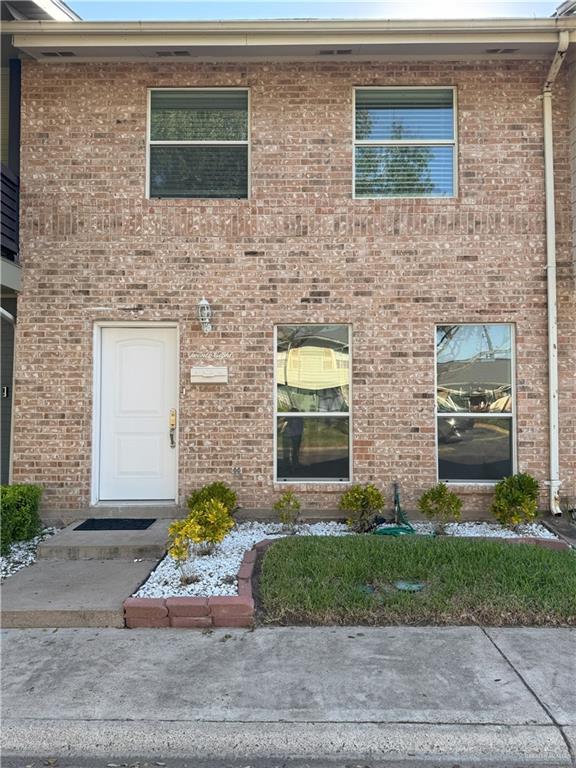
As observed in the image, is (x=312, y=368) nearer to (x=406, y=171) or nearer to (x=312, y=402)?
(x=312, y=402)

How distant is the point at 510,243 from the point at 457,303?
958 millimetres

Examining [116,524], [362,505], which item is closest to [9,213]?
[116,524]

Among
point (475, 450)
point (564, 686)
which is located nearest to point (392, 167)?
point (475, 450)

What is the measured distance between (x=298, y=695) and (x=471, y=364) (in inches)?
180

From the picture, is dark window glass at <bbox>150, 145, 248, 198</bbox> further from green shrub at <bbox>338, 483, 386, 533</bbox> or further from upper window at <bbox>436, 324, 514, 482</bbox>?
green shrub at <bbox>338, 483, 386, 533</bbox>

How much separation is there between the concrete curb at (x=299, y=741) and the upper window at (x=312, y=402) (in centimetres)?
381

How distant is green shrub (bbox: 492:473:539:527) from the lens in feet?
19.5

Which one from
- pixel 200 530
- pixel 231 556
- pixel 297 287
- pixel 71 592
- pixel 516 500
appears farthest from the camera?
pixel 297 287

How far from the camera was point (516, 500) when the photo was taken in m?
5.98

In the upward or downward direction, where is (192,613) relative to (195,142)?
downward

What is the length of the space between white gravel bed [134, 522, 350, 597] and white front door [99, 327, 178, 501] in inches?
52.3

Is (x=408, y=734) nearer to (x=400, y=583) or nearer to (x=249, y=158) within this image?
(x=400, y=583)

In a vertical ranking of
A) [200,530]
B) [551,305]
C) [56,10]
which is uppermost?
[56,10]

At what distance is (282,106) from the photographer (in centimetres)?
662
